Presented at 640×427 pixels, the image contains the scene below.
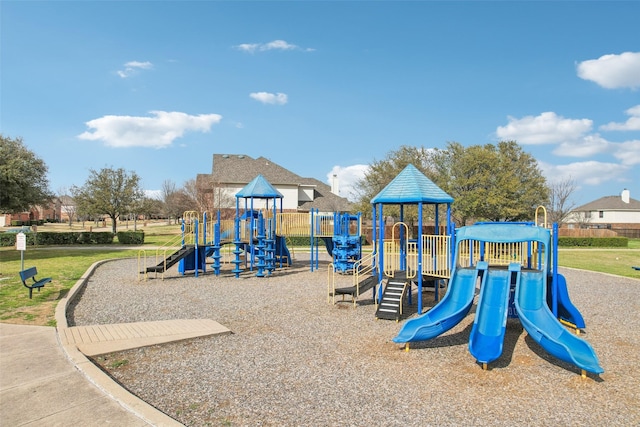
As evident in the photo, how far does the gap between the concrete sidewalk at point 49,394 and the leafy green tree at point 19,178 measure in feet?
78.5

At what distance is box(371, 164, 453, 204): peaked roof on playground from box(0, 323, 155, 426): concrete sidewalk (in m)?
8.33

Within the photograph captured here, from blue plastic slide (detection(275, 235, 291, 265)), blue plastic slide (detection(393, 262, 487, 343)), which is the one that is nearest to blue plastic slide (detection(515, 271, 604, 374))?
blue plastic slide (detection(393, 262, 487, 343))

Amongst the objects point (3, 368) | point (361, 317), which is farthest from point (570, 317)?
point (3, 368)

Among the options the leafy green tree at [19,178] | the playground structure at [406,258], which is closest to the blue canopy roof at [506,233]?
the playground structure at [406,258]

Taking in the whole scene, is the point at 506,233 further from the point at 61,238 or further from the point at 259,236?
the point at 61,238

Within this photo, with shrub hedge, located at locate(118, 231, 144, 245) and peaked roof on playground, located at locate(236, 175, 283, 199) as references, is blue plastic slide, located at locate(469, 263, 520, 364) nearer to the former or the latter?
peaked roof on playground, located at locate(236, 175, 283, 199)

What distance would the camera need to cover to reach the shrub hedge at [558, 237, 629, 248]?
41375 millimetres

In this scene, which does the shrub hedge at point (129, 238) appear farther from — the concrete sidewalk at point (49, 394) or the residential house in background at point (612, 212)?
the residential house in background at point (612, 212)

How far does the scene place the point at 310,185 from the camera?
54156 mm

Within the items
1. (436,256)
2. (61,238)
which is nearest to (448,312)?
(436,256)

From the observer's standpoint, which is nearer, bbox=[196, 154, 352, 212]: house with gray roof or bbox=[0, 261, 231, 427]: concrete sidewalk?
bbox=[0, 261, 231, 427]: concrete sidewalk

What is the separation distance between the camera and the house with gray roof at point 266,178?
48812mm

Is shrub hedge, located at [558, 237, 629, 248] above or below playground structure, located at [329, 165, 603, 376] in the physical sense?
below

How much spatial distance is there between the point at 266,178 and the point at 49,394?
46940mm
